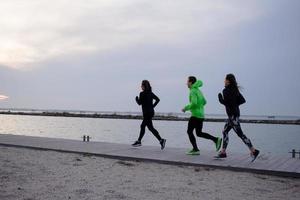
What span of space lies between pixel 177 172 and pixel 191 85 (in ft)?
8.12

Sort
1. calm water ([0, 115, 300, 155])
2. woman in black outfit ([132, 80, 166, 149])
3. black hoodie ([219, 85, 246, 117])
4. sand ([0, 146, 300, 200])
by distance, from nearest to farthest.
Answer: sand ([0, 146, 300, 200])
black hoodie ([219, 85, 246, 117])
woman in black outfit ([132, 80, 166, 149])
calm water ([0, 115, 300, 155])

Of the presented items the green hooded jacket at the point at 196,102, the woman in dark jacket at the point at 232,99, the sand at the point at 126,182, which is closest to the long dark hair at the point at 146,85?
the green hooded jacket at the point at 196,102

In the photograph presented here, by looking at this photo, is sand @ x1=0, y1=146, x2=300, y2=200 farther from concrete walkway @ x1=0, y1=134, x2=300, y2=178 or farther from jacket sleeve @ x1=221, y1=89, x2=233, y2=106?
jacket sleeve @ x1=221, y1=89, x2=233, y2=106

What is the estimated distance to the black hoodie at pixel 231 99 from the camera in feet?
28.4

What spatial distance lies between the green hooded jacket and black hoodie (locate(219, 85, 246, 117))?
2.48ft

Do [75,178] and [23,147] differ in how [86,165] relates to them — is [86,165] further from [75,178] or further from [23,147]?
[23,147]

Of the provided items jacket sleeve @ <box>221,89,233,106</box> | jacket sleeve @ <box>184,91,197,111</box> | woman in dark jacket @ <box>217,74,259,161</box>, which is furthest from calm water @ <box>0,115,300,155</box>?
jacket sleeve @ <box>221,89,233,106</box>

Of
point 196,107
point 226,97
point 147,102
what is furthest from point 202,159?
point 147,102

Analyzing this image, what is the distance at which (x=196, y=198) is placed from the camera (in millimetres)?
5656

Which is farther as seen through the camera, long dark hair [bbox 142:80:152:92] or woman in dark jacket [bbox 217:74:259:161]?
long dark hair [bbox 142:80:152:92]

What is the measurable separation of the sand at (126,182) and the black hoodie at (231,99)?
1.42 metres

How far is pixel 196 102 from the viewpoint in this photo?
927cm

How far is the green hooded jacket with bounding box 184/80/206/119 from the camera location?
9.27 meters

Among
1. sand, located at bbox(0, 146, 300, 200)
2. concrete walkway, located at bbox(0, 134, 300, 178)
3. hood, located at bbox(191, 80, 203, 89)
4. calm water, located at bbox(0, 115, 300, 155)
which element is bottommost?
calm water, located at bbox(0, 115, 300, 155)
